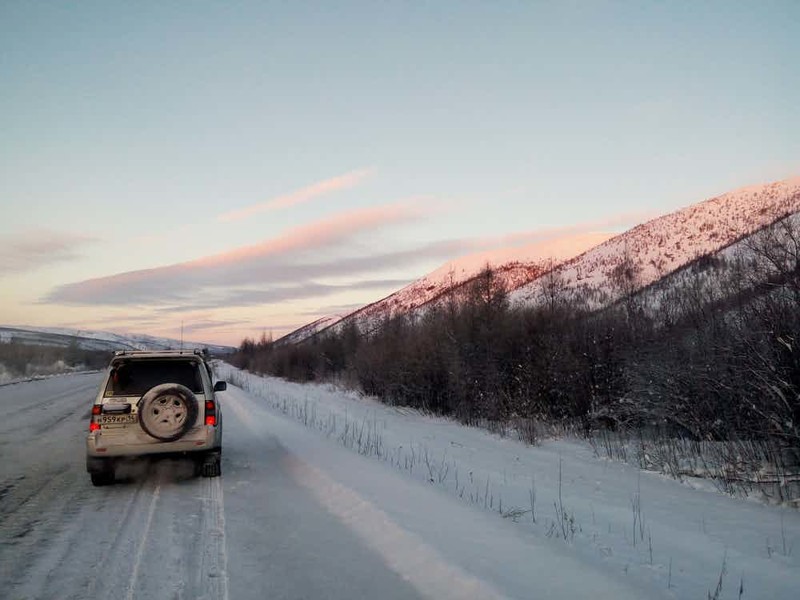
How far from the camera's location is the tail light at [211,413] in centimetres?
808

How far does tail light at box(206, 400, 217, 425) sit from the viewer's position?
8.08 metres

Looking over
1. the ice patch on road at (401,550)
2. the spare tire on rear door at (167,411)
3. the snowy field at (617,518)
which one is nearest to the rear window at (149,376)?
the spare tire on rear door at (167,411)

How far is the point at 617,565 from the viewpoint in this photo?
16.8 feet

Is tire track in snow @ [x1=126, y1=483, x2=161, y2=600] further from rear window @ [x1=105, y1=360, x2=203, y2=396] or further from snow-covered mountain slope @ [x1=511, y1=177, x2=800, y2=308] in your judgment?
snow-covered mountain slope @ [x1=511, y1=177, x2=800, y2=308]

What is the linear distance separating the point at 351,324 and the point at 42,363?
3967 cm

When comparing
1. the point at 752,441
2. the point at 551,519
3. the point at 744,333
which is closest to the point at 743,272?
the point at 744,333

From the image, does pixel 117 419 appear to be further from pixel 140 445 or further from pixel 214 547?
pixel 214 547

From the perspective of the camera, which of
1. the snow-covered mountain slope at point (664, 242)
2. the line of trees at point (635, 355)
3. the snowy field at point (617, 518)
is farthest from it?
the snow-covered mountain slope at point (664, 242)

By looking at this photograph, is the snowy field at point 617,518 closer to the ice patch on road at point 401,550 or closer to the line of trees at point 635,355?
the ice patch on road at point 401,550

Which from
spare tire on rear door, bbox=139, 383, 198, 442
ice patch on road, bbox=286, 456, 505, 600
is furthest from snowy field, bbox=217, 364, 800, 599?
spare tire on rear door, bbox=139, 383, 198, 442

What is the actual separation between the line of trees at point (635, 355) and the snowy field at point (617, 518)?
2173mm

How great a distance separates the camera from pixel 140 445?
7707mm

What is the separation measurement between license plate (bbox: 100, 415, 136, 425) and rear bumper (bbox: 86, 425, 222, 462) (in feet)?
0.46

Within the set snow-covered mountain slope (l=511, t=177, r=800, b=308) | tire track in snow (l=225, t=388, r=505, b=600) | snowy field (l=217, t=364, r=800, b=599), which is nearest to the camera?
tire track in snow (l=225, t=388, r=505, b=600)
